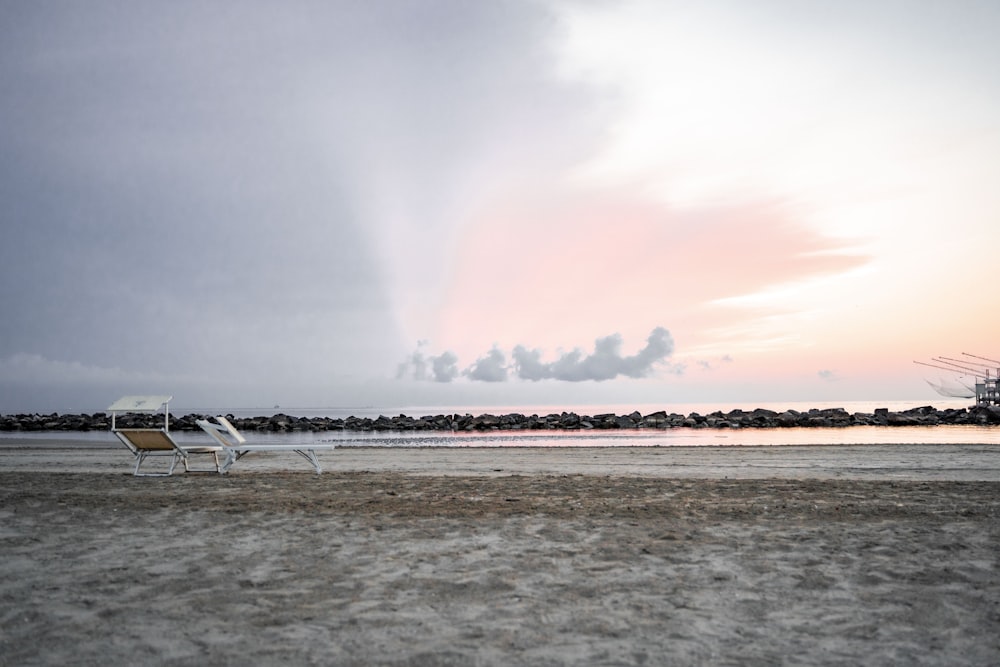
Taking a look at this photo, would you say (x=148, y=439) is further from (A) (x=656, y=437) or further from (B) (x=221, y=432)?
(A) (x=656, y=437)

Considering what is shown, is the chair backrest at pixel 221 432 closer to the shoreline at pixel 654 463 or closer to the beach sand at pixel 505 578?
the shoreline at pixel 654 463

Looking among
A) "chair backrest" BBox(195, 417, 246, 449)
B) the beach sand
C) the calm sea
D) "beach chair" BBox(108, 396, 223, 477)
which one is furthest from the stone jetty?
the beach sand

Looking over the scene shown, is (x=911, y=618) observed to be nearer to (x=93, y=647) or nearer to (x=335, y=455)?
(x=93, y=647)

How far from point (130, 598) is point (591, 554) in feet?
11.7

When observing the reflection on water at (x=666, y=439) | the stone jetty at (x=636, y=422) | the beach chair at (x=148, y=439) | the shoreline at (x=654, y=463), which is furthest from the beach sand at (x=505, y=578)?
the stone jetty at (x=636, y=422)

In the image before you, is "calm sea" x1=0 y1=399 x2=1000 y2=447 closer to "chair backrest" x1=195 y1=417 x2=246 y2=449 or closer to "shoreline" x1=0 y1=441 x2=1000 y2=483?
"shoreline" x1=0 y1=441 x2=1000 y2=483

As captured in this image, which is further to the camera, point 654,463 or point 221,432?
point 654,463

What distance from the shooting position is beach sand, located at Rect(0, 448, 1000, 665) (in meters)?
3.95

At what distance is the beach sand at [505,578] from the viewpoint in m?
3.95

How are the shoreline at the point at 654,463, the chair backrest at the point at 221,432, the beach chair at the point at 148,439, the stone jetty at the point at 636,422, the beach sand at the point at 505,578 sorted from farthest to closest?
the stone jetty at the point at 636,422
the chair backrest at the point at 221,432
the shoreline at the point at 654,463
the beach chair at the point at 148,439
the beach sand at the point at 505,578

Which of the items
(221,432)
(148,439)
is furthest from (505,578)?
(221,432)

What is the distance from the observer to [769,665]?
368 centimetres

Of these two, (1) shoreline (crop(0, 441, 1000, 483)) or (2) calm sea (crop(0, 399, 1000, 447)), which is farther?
(2) calm sea (crop(0, 399, 1000, 447))

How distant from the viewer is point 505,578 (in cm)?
529
